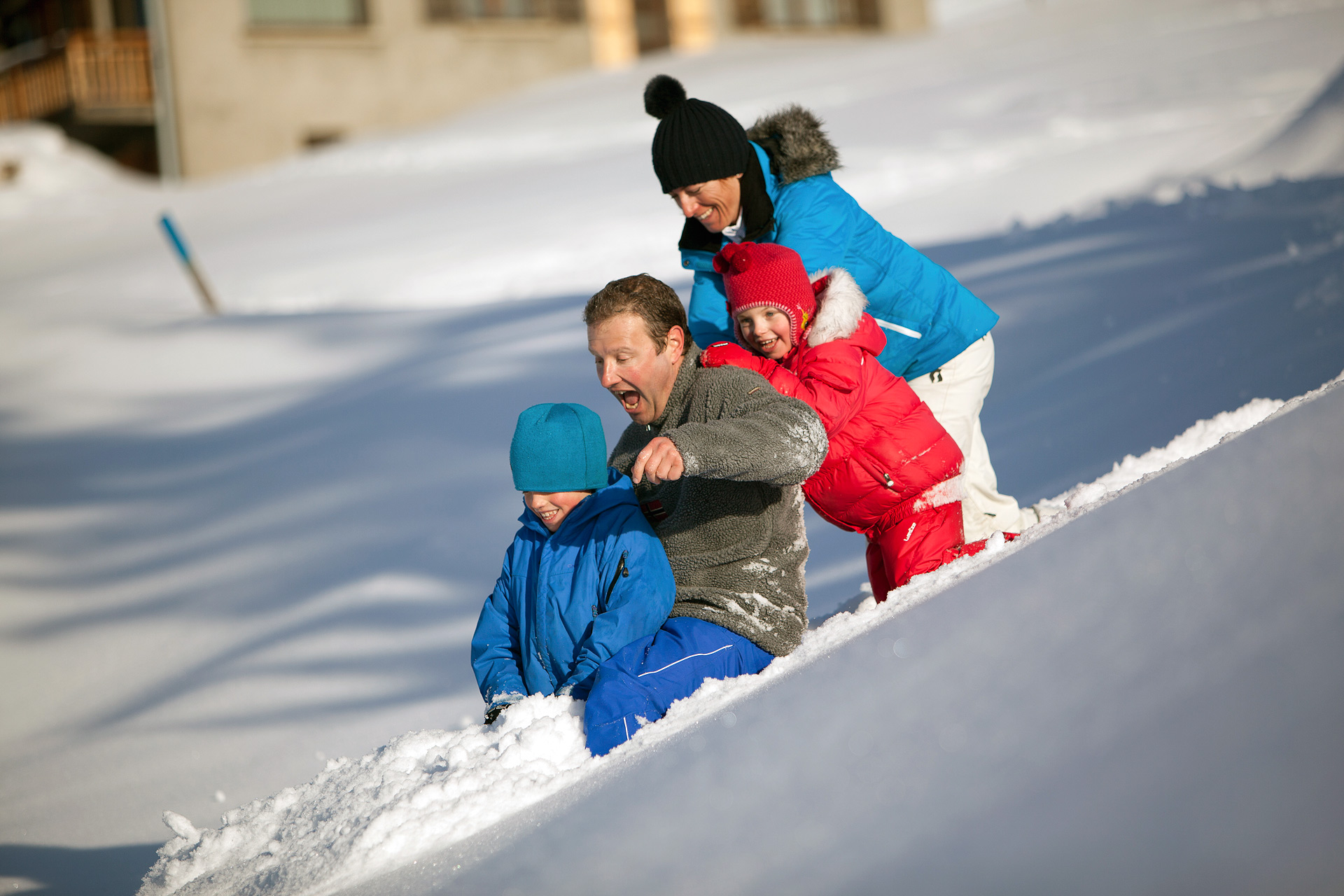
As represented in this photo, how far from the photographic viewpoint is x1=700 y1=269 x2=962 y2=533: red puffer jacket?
99.3 inches

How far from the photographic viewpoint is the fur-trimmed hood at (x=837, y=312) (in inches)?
101

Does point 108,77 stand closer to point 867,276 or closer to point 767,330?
point 867,276

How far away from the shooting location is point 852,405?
2.58 metres

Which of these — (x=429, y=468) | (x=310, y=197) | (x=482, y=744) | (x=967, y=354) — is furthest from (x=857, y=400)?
(x=310, y=197)

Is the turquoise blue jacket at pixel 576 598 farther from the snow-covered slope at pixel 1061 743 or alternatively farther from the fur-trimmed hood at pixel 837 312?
the fur-trimmed hood at pixel 837 312

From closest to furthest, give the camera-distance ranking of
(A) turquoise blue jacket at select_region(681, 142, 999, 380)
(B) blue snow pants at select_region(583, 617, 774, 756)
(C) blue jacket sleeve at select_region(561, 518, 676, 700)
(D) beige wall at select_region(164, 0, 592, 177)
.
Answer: (B) blue snow pants at select_region(583, 617, 774, 756), (C) blue jacket sleeve at select_region(561, 518, 676, 700), (A) turquoise blue jacket at select_region(681, 142, 999, 380), (D) beige wall at select_region(164, 0, 592, 177)

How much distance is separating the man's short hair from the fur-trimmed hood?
397mm

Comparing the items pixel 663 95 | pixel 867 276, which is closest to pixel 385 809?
pixel 867 276

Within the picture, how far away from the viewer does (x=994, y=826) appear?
4.33 ft

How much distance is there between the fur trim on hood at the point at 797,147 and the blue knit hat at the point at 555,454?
948mm

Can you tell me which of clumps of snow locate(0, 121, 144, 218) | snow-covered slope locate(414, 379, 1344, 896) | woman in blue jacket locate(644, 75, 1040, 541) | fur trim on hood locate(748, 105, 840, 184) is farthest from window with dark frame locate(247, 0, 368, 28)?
snow-covered slope locate(414, 379, 1344, 896)

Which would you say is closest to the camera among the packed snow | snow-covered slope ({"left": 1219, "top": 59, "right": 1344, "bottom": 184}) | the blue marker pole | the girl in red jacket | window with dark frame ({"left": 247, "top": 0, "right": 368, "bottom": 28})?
the girl in red jacket

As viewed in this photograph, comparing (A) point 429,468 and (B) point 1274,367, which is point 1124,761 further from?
(A) point 429,468

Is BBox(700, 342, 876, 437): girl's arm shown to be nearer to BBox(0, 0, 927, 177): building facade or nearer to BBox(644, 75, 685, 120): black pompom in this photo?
BBox(644, 75, 685, 120): black pompom
